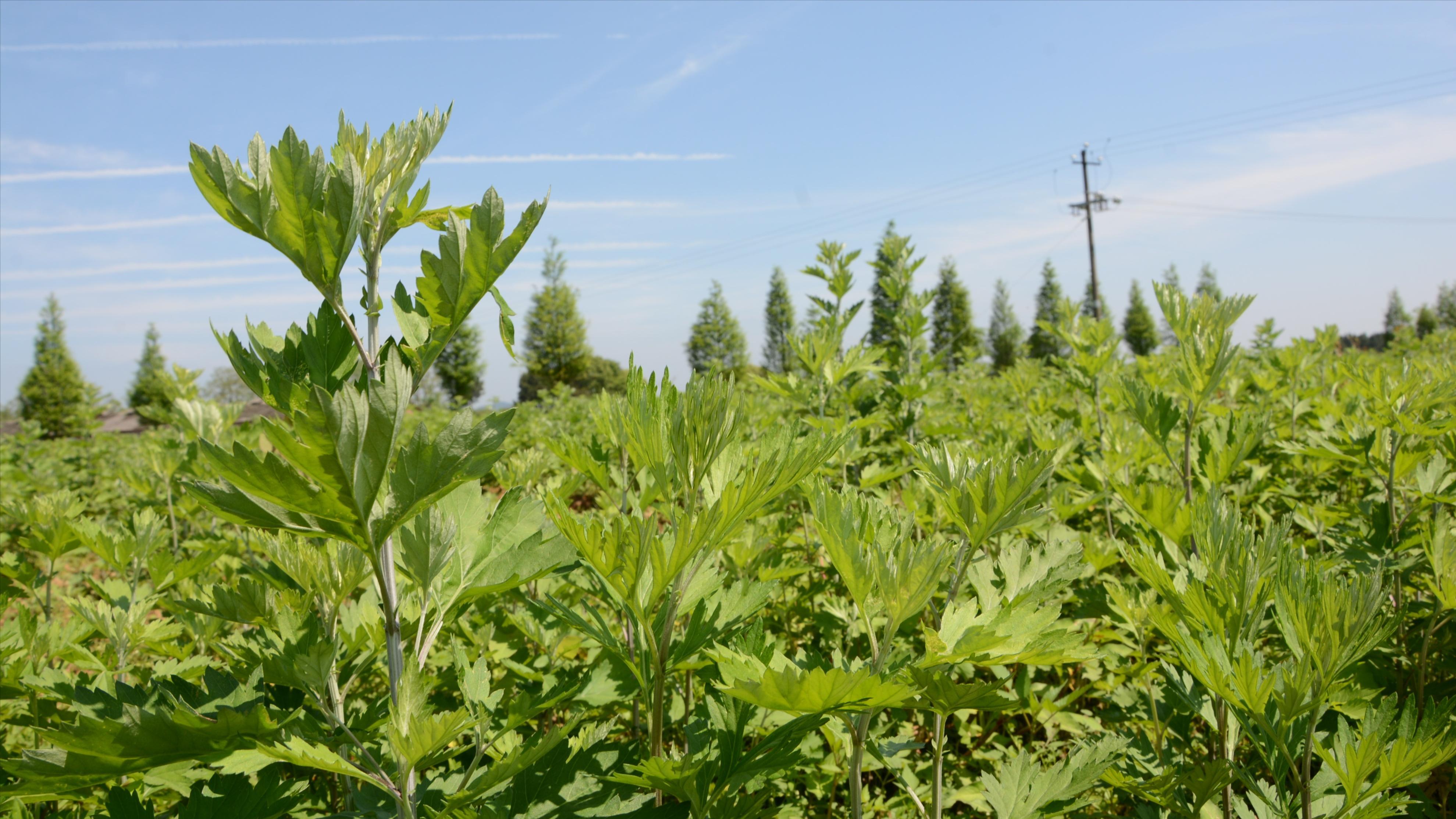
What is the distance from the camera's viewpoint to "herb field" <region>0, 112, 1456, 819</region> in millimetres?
1130

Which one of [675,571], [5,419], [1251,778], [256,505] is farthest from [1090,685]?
[5,419]

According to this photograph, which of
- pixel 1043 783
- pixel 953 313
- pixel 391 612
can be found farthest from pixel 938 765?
pixel 953 313

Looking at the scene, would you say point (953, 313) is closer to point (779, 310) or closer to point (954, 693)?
point (779, 310)

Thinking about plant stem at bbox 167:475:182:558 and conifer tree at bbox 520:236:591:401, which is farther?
conifer tree at bbox 520:236:591:401

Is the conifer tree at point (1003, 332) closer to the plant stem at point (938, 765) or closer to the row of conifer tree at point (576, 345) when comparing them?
the row of conifer tree at point (576, 345)

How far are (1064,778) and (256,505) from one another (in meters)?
1.73

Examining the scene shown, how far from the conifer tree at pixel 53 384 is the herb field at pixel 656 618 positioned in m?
36.2

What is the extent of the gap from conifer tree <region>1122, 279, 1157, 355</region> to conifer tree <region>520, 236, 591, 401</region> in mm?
38829

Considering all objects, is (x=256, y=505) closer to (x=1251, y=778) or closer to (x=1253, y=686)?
(x=1253, y=686)

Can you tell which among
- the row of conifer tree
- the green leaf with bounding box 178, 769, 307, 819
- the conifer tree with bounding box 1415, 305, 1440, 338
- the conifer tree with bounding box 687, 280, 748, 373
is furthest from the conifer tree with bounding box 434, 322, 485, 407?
the conifer tree with bounding box 1415, 305, 1440, 338

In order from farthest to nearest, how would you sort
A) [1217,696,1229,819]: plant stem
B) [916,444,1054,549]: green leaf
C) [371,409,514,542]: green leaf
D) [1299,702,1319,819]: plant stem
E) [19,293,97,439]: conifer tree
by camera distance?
[19,293,97,439]: conifer tree
[1217,696,1229,819]: plant stem
[916,444,1054,549]: green leaf
[1299,702,1319,819]: plant stem
[371,409,514,542]: green leaf

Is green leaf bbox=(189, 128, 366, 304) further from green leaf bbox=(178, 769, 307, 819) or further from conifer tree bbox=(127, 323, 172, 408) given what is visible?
conifer tree bbox=(127, 323, 172, 408)

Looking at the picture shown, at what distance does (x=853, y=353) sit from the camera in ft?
14.0

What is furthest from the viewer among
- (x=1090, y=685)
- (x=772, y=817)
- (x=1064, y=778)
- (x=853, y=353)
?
(x=853, y=353)
